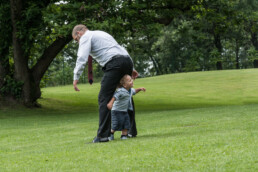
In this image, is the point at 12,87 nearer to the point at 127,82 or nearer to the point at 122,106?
the point at 122,106

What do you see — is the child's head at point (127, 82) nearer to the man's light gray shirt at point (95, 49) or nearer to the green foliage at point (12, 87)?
the man's light gray shirt at point (95, 49)

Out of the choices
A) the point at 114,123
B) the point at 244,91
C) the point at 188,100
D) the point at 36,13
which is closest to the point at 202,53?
the point at 244,91

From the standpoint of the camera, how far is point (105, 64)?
751cm

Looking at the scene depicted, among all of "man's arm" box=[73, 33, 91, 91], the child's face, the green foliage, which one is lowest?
the green foliage

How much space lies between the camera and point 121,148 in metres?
6.27

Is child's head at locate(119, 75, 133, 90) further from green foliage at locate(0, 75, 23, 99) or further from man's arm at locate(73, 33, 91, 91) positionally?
green foliage at locate(0, 75, 23, 99)

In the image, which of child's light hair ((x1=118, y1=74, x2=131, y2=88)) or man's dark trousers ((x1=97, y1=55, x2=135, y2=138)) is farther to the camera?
child's light hair ((x1=118, y1=74, x2=131, y2=88))

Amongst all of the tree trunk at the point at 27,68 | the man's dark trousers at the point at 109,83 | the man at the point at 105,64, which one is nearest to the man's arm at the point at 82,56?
the man at the point at 105,64

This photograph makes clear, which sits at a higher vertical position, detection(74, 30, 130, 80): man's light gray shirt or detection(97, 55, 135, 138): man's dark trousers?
detection(74, 30, 130, 80): man's light gray shirt

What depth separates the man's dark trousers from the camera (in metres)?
7.38

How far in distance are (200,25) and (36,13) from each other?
1105 centimetres

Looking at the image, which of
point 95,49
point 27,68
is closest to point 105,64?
point 95,49

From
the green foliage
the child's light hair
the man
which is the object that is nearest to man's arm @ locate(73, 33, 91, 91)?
the man

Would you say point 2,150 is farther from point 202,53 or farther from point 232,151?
point 202,53
